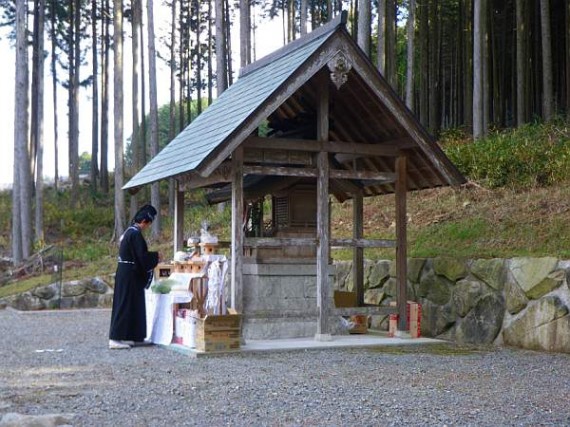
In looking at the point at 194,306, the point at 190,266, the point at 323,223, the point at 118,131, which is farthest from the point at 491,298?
the point at 118,131

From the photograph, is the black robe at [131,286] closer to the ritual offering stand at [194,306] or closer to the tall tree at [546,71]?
the ritual offering stand at [194,306]

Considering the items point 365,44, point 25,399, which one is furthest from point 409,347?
point 365,44

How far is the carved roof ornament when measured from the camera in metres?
9.02

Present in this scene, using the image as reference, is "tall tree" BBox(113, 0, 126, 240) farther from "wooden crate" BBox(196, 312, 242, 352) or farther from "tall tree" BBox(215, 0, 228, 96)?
"wooden crate" BBox(196, 312, 242, 352)

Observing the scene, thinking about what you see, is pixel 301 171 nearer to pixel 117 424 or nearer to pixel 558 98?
pixel 117 424

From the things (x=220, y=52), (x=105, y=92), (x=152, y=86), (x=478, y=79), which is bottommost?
(x=478, y=79)

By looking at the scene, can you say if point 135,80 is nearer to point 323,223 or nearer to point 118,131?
point 118,131

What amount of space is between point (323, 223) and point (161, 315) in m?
2.65

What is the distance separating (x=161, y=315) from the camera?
10.1m

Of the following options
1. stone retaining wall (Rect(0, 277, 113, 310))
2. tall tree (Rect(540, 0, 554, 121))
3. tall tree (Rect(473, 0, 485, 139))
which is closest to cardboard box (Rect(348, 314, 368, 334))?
tall tree (Rect(473, 0, 485, 139))

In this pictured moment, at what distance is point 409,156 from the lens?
33.8 feet

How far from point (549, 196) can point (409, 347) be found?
157 inches

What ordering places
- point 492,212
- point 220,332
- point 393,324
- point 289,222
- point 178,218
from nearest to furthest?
point 220,332
point 393,324
point 289,222
point 178,218
point 492,212

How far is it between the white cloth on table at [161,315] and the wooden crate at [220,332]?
0.96 m
